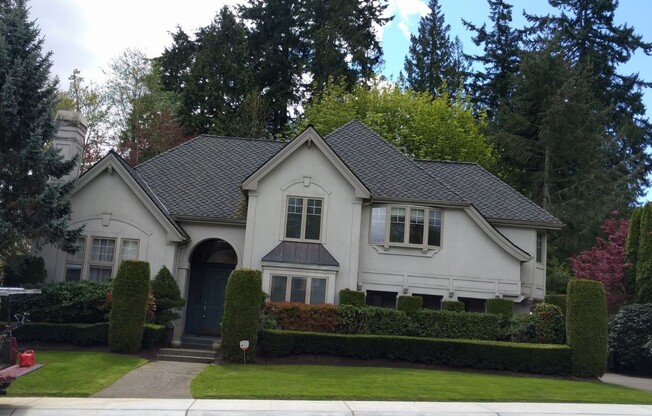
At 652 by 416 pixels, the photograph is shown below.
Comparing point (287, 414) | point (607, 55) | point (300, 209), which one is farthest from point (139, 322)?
point (607, 55)

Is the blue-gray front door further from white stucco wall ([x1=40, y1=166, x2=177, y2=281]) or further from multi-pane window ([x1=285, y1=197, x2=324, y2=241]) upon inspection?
multi-pane window ([x1=285, y1=197, x2=324, y2=241])

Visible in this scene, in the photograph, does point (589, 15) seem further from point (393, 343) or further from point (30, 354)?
point (30, 354)

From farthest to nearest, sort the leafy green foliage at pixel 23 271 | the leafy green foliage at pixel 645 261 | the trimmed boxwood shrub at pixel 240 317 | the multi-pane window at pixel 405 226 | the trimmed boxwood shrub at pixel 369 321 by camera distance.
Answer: the leafy green foliage at pixel 645 261 → the multi-pane window at pixel 405 226 → the leafy green foliage at pixel 23 271 → the trimmed boxwood shrub at pixel 369 321 → the trimmed boxwood shrub at pixel 240 317

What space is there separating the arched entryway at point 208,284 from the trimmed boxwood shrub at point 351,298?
5.50 meters

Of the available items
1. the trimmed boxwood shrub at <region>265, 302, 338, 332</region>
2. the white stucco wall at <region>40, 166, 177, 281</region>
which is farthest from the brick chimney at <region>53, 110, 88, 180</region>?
the trimmed boxwood shrub at <region>265, 302, 338, 332</region>

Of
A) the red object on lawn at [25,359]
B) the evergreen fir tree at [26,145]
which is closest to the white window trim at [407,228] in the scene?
the evergreen fir tree at [26,145]

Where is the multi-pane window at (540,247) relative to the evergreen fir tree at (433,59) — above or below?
below

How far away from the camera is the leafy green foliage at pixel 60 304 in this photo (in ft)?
62.6

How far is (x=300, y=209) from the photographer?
887 inches

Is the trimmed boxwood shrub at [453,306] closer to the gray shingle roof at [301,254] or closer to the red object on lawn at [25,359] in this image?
the gray shingle roof at [301,254]

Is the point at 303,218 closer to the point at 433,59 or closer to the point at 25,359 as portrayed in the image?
the point at 25,359

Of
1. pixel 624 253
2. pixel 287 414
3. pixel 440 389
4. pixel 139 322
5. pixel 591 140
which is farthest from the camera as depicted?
pixel 591 140

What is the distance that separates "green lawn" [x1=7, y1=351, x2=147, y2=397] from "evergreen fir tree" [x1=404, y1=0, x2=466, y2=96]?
38.3 meters

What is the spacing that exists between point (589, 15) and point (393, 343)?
39.1 m
